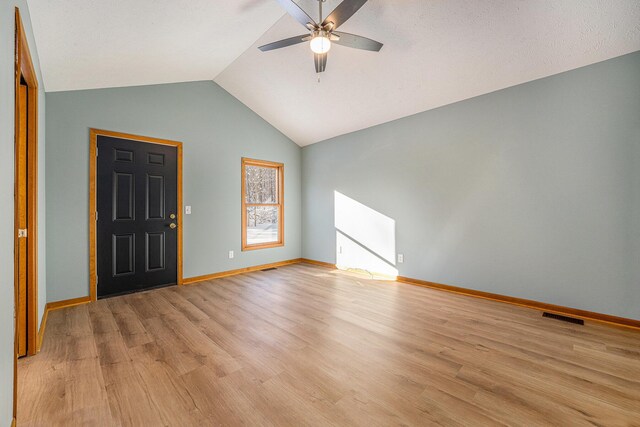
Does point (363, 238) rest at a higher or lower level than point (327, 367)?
higher

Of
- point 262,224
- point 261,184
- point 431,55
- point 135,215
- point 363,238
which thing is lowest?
point 363,238

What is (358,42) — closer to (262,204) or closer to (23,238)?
(23,238)

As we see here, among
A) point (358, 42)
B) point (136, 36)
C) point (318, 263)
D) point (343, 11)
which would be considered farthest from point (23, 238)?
point (318, 263)

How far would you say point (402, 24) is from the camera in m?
2.68

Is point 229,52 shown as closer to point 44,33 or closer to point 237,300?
point 44,33

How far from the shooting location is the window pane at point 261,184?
4.99 m

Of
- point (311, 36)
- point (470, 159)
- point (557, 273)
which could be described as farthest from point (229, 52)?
point (557, 273)

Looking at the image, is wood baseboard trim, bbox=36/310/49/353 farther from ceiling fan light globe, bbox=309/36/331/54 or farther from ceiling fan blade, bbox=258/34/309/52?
ceiling fan light globe, bbox=309/36/331/54

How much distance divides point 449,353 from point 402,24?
3.04 m

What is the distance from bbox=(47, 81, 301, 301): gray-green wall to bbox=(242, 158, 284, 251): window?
13cm

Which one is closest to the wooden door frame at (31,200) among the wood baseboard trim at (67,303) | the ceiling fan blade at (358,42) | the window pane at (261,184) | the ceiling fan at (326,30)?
the wood baseboard trim at (67,303)

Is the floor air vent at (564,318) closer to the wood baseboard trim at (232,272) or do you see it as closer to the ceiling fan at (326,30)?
the ceiling fan at (326,30)

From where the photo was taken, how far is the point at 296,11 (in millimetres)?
2084

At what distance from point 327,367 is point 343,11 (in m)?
2.61
